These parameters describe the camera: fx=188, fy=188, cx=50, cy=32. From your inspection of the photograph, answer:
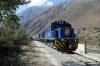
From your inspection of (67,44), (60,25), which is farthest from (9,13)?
(60,25)

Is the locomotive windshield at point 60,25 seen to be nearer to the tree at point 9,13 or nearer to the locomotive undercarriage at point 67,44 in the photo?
the locomotive undercarriage at point 67,44

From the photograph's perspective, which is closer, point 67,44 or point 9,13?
point 9,13

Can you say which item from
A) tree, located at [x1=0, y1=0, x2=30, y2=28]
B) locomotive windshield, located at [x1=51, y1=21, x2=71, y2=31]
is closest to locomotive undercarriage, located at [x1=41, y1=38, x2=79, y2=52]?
locomotive windshield, located at [x1=51, y1=21, x2=71, y2=31]

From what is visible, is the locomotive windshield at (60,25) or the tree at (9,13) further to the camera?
the locomotive windshield at (60,25)

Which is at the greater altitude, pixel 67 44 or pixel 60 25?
pixel 60 25

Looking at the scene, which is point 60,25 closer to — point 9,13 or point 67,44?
point 67,44

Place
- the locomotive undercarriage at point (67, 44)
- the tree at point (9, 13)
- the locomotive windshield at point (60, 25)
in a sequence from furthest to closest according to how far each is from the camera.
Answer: the locomotive windshield at point (60, 25) < the locomotive undercarriage at point (67, 44) < the tree at point (9, 13)

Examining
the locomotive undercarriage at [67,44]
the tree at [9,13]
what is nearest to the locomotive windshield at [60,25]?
the locomotive undercarriage at [67,44]

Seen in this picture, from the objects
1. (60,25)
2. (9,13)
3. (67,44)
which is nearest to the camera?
(9,13)

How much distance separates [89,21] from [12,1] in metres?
127

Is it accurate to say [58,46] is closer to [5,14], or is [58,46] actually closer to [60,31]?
[60,31]

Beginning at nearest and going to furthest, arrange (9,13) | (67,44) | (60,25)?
(9,13) → (67,44) → (60,25)

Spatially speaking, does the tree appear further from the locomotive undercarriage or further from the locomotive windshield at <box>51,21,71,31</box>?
the locomotive windshield at <box>51,21,71,31</box>

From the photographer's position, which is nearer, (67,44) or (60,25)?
(67,44)
